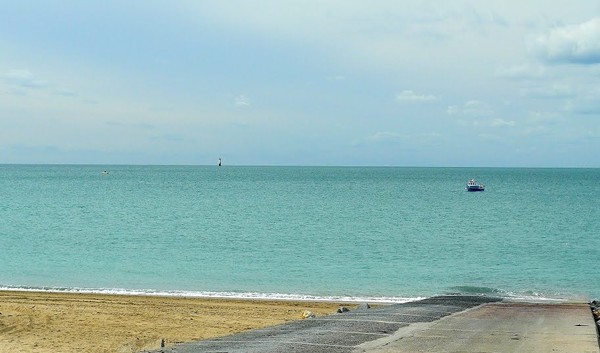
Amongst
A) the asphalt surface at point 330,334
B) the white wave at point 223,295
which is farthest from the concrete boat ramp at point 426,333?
the white wave at point 223,295

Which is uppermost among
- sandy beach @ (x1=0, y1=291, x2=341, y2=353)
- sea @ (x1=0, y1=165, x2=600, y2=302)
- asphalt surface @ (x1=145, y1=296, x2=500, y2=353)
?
asphalt surface @ (x1=145, y1=296, x2=500, y2=353)

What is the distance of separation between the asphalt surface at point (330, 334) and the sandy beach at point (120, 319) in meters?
2.66

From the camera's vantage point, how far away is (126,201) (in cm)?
8925

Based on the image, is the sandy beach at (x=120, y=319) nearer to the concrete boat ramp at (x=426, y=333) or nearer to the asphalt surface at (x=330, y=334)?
the asphalt surface at (x=330, y=334)

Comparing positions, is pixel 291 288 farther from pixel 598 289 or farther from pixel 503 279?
pixel 598 289

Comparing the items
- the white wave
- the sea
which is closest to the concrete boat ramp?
the white wave

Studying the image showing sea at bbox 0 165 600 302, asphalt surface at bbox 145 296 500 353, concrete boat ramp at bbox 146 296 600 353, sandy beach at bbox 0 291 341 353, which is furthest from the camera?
sea at bbox 0 165 600 302

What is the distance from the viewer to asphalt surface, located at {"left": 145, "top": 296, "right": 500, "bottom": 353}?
11.0m

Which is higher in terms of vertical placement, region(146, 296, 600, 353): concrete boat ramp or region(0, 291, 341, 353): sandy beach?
region(146, 296, 600, 353): concrete boat ramp

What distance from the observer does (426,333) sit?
12.5 metres

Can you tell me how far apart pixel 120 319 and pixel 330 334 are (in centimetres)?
919

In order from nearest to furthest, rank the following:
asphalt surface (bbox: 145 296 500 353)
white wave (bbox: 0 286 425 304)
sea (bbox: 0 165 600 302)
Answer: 1. asphalt surface (bbox: 145 296 500 353)
2. white wave (bbox: 0 286 425 304)
3. sea (bbox: 0 165 600 302)

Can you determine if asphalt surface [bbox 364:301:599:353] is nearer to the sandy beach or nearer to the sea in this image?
the sandy beach

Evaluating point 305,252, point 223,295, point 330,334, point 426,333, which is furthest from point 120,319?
point 305,252
